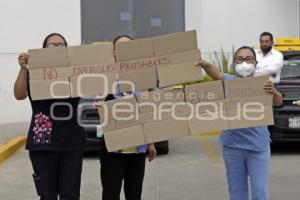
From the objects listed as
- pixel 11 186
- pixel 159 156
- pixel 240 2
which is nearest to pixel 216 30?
pixel 240 2

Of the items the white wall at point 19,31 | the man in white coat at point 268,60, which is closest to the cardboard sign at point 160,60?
the man in white coat at point 268,60

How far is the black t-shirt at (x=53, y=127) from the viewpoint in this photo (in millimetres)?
4629

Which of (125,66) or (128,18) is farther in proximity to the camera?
(128,18)

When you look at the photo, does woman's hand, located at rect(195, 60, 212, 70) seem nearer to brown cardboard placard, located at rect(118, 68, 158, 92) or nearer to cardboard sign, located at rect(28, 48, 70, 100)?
brown cardboard placard, located at rect(118, 68, 158, 92)

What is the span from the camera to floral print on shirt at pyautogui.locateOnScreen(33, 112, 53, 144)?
4621mm

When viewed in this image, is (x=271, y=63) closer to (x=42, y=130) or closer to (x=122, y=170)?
(x=122, y=170)

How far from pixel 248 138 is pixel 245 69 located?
576mm

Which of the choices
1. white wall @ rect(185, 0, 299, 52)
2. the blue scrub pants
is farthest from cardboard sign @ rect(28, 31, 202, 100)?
white wall @ rect(185, 0, 299, 52)

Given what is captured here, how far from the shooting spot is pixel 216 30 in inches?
627

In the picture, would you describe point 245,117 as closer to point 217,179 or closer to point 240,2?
point 217,179

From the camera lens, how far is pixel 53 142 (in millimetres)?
4629

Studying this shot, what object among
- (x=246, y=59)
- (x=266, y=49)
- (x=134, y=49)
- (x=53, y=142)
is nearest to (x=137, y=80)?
(x=134, y=49)

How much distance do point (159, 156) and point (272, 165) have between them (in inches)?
76.8

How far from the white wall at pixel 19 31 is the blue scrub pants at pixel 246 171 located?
9953 millimetres
